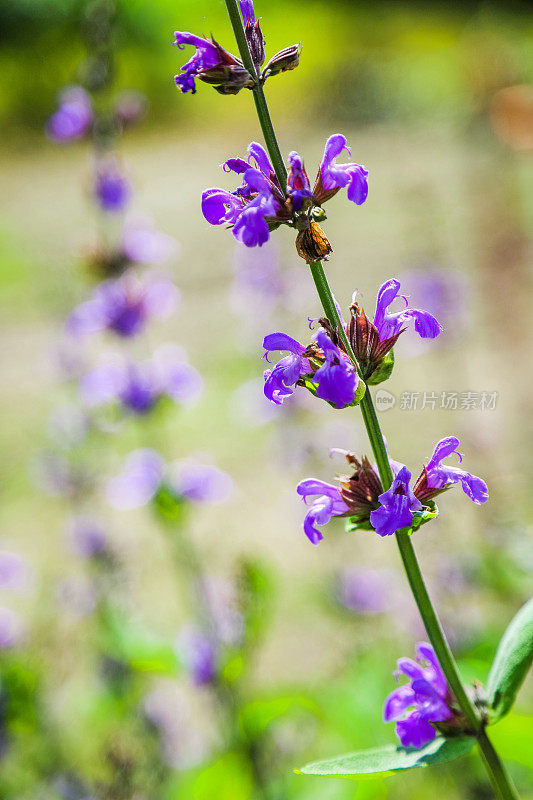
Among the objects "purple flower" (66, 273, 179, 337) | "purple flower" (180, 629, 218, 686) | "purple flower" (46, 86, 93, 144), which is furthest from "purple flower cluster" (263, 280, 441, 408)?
"purple flower" (46, 86, 93, 144)

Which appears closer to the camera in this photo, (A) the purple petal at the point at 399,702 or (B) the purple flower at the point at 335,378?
(B) the purple flower at the point at 335,378

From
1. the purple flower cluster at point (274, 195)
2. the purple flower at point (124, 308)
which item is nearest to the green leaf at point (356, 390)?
the purple flower cluster at point (274, 195)

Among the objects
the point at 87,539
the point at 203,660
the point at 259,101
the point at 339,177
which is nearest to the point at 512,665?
the point at 339,177

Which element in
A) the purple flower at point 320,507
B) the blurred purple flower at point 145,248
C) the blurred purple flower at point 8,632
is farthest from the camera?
the blurred purple flower at point 8,632

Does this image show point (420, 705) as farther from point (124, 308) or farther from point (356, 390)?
point (124, 308)

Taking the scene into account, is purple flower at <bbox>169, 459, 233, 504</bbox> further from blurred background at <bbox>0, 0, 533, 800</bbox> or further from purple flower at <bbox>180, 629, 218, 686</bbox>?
purple flower at <bbox>180, 629, 218, 686</bbox>

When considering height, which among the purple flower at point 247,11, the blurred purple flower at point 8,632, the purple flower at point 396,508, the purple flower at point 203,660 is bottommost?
the purple flower at point 203,660

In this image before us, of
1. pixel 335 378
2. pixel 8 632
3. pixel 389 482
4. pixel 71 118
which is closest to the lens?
pixel 335 378

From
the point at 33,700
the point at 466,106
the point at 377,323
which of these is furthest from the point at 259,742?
the point at 466,106

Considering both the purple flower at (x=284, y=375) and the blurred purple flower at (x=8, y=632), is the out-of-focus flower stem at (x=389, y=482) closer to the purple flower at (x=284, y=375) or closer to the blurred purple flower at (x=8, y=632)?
the purple flower at (x=284, y=375)
